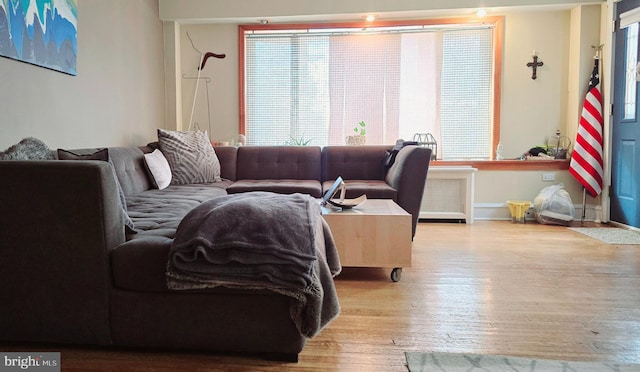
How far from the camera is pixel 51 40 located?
2.64m

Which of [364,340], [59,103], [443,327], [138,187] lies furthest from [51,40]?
[443,327]

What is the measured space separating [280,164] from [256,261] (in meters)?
2.67

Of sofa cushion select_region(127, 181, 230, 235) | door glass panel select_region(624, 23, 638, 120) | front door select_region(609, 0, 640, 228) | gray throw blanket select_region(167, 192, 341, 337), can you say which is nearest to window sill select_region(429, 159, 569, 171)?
front door select_region(609, 0, 640, 228)

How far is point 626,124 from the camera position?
153 inches

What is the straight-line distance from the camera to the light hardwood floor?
1.48m

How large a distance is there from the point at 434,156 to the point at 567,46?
1.82 meters

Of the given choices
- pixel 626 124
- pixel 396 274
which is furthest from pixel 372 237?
pixel 626 124

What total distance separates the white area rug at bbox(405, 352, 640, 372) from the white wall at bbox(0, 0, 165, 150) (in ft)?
7.99

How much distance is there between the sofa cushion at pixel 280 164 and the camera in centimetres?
396

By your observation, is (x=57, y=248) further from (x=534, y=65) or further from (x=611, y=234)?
(x=534, y=65)

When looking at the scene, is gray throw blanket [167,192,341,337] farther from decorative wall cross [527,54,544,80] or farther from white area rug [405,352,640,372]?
decorative wall cross [527,54,544,80]

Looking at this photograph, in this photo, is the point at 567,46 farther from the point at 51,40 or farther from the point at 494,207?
the point at 51,40

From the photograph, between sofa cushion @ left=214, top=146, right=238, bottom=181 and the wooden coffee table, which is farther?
sofa cushion @ left=214, top=146, right=238, bottom=181

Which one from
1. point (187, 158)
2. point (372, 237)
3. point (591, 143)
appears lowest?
point (372, 237)
